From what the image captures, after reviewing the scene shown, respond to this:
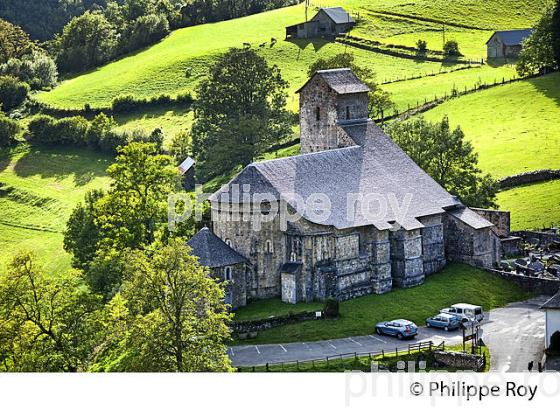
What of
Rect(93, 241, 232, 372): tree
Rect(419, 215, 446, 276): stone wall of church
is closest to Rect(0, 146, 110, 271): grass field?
Rect(93, 241, 232, 372): tree

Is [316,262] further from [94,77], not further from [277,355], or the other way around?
[94,77]

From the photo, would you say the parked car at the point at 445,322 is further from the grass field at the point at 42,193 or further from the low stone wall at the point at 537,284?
the grass field at the point at 42,193

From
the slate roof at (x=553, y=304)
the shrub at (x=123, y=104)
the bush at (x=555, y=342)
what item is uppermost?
the shrub at (x=123, y=104)

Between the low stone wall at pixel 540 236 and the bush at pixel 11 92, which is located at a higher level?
the bush at pixel 11 92

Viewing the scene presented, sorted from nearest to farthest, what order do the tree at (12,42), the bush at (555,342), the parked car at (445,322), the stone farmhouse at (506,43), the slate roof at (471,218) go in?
the bush at (555,342) → the parked car at (445,322) → the slate roof at (471,218) → the stone farmhouse at (506,43) → the tree at (12,42)

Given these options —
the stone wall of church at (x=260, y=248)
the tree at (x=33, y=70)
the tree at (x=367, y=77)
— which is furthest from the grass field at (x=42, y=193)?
the tree at (x=367, y=77)
